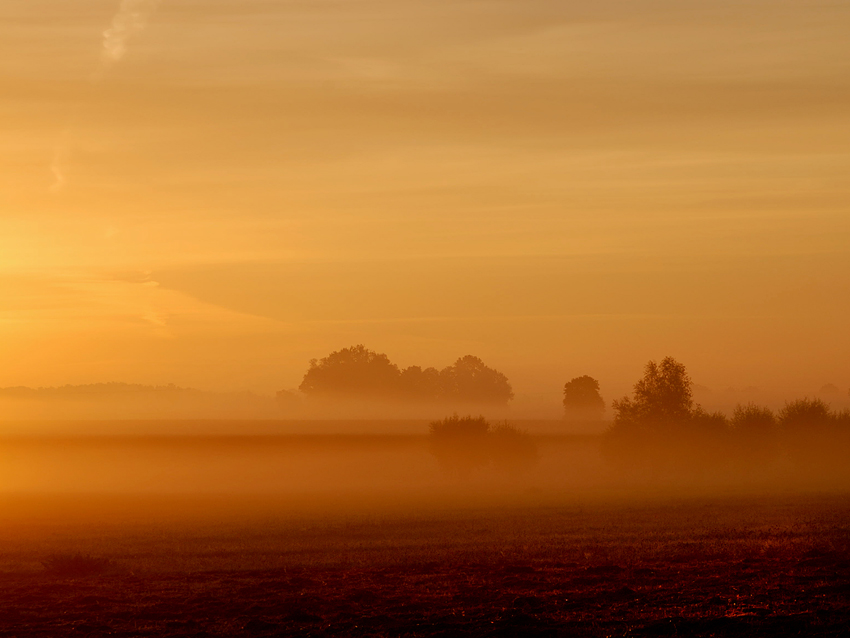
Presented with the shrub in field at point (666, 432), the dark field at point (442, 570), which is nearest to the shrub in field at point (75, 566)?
the dark field at point (442, 570)

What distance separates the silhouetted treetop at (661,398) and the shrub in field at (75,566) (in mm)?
88336

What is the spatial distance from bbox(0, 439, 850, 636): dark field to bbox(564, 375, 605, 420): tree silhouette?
127 metres

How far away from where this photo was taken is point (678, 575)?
30.0m

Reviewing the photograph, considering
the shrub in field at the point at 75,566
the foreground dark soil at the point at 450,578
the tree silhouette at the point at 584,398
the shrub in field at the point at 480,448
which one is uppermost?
the tree silhouette at the point at 584,398

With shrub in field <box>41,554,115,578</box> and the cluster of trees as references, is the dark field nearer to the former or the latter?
shrub in field <box>41,554,115,578</box>

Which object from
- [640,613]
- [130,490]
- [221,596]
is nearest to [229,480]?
[130,490]

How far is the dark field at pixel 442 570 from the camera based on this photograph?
977 inches

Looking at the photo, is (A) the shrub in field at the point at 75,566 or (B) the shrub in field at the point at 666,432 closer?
(A) the shrub in field at the point at 75,566

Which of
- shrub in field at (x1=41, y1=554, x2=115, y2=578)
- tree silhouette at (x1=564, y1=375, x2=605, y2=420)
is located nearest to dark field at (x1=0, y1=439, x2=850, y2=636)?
shrub in field at (x1=41, y1=554, x2=115, y2=578)

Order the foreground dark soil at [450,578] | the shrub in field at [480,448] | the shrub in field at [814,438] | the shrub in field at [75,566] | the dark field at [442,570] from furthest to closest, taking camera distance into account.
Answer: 1. the shrub in field at [480,448]
2. the shrub in field at [814,438]
3. the shrub in field at [75,566]
4. the dark field at [442,570]
5. the foreground dark soil at [450,578]

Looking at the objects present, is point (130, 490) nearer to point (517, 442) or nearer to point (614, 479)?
point (517, 442)

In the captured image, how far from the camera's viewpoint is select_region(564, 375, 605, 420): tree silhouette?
198 meters

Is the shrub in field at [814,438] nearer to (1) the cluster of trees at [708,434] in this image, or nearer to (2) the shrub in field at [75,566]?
(1) the cluster of trees at [708,434]

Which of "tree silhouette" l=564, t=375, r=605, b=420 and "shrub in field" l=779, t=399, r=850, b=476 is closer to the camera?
"shrub in field" l=779, t=399, r=850, b=476
